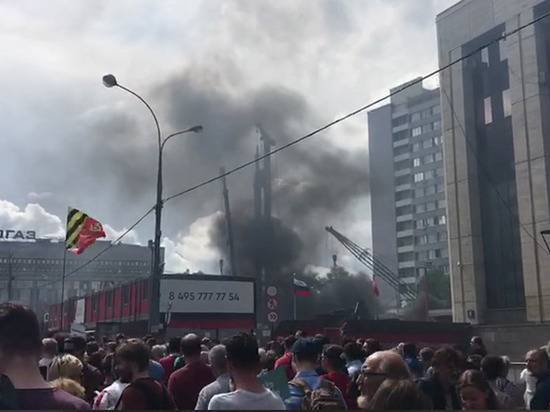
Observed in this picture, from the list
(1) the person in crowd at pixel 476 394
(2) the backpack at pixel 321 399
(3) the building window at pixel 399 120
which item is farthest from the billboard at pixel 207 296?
(3) the building window at pixel 399 120

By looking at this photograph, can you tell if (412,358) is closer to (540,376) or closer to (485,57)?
(540,376)

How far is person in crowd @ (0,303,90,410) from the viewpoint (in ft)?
10.1

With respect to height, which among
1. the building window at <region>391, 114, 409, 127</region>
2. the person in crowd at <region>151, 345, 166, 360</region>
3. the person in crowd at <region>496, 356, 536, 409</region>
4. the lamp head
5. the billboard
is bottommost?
the person in crowd at <region>496, 356, 536, 409</region>

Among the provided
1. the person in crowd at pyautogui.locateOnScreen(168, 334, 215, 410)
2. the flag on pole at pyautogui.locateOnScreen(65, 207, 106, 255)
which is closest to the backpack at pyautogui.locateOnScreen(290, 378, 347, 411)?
the person in crowd at pyautogui.locateOnScreen(168, 334, 215, 410)

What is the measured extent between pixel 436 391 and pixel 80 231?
19100mm

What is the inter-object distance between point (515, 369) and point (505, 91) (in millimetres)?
24838

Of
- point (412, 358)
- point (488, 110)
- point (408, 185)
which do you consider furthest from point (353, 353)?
point (408, 185)

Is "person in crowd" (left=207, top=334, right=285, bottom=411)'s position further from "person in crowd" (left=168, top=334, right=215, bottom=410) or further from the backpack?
"person in crowd" (left=168, top=334, right=215, bottom=410)

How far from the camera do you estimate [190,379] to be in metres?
6.12

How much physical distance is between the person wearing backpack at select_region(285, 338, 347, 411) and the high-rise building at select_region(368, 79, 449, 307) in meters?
94.8

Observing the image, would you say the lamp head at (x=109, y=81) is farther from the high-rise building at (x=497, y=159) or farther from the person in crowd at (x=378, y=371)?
the high-rise building at (x=497, y=159)

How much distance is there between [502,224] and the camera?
3712cm

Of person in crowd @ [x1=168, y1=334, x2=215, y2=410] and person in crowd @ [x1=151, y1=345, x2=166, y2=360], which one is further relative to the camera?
person in crowd @ [x1=151, y1=345, x2=166, y2=360]

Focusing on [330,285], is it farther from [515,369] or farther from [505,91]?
[515,369]
